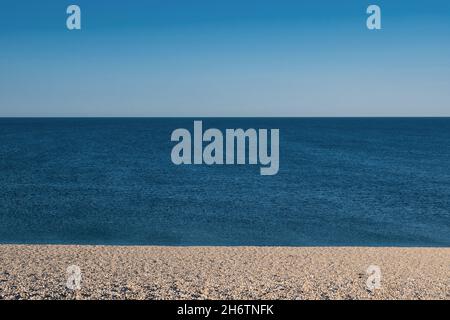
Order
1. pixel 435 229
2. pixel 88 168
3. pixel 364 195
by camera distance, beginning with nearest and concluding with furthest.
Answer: pixel 435 229
pixel 364 195
pixel 88 168

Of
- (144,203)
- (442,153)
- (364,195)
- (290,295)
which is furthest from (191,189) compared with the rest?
(442,153)

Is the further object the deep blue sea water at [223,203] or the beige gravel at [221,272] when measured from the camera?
the deep blue sea water at [223,203]

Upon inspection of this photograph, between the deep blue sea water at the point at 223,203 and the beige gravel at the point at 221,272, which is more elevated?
the beige gravel at the point at 221,272

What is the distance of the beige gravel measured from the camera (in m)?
13.5

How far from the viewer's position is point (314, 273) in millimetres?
16906

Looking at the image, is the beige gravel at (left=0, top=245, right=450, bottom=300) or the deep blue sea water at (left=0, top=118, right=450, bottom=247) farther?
the deep blue sea water at (left=0, top=118, right=450, bottom=247)

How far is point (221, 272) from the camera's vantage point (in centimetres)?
1681

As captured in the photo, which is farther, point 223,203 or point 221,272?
point 223,203

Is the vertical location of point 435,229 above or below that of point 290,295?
below

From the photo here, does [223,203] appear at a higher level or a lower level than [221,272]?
lower

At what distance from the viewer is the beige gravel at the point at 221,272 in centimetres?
1348
